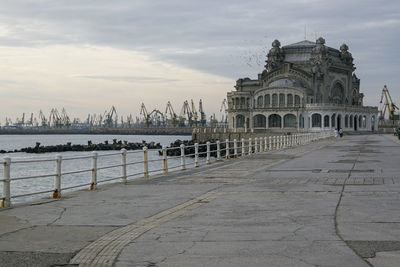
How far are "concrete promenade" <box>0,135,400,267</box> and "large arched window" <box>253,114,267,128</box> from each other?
116851 millimetres

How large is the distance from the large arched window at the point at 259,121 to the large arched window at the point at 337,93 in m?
27.1

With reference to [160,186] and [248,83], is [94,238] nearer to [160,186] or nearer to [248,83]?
[160,186]

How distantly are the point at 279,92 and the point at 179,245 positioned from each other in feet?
410

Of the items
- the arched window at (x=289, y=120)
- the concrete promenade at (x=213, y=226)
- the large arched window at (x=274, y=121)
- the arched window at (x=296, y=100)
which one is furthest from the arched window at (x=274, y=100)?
the concrete promenade at (x=213, y=226)

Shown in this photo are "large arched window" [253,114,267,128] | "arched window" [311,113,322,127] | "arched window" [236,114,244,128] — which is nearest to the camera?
"arched window" [311,113,322,127]

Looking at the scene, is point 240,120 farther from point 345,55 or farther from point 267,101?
point 345,55

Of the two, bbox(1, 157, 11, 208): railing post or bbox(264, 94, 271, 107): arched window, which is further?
bbox(264, 94, 271, 107): arched window

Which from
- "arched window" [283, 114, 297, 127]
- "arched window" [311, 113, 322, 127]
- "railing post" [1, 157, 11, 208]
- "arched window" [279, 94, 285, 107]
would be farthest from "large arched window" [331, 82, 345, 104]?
"railing post" [1, 157, 11, 208]

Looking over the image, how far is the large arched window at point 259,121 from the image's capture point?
134 m

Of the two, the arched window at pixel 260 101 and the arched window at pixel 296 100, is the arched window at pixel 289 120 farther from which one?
the arched window at pixel 260 101

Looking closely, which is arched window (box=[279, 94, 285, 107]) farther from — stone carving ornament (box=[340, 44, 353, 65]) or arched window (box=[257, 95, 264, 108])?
stone carving ornament (box=[340, 44, 353, 65])

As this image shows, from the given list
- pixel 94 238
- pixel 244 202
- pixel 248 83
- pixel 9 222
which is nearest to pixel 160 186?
pixel 244 202

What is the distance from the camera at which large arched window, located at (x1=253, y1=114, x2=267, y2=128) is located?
13436cm

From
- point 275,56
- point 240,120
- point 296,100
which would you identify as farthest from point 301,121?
point 275,56
